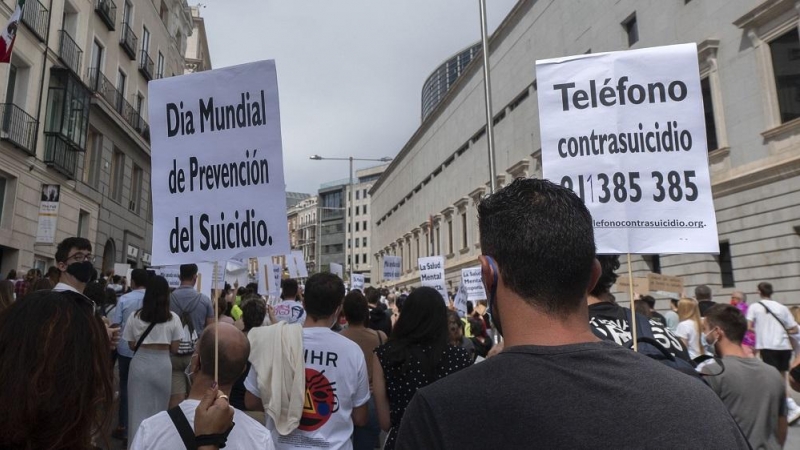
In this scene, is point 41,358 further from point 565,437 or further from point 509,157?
point 509,157

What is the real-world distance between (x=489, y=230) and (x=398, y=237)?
6545cm

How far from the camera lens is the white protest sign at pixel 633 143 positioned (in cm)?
342

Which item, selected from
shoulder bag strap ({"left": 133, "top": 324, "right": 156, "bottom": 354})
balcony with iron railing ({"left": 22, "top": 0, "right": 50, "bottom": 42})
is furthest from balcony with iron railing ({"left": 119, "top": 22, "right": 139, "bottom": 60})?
shoulder bag strap ({"left": 133, "top": 324, "right": 156, "bottom": 354})

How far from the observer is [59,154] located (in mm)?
18391

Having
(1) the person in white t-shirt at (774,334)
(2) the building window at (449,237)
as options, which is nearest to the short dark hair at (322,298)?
(1) the person in white t-shirt at (774,334)

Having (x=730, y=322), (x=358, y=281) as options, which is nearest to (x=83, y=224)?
(x=358, y=281)

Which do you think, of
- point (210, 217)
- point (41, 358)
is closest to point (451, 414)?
point (41, 358)

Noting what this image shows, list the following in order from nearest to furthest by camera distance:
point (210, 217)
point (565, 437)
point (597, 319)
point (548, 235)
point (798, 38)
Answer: point (565, 437), point (548, 235), point (597, 319), point (210, 217), point (798, 38)

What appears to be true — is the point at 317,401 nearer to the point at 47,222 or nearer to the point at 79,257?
the point at 79,257

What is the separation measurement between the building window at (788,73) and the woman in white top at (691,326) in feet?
38.6

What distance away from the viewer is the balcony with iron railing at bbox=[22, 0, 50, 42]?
16766 millimetres

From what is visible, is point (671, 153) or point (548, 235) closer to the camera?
point (548, 235)

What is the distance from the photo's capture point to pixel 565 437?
1.11m

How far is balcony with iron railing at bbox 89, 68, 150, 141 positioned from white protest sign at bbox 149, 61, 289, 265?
20.7m
